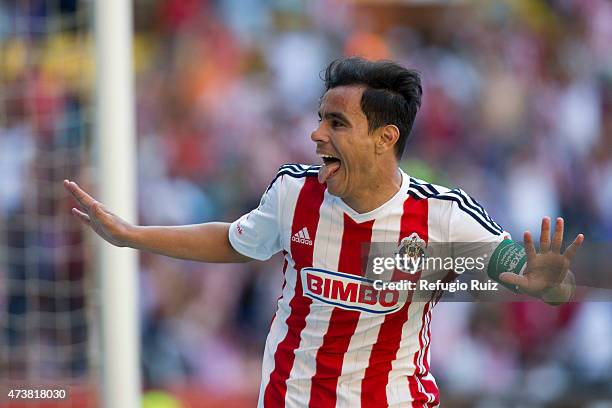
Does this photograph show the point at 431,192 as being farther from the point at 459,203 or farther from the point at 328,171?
the point at 328,171

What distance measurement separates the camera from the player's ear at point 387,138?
4.18 m

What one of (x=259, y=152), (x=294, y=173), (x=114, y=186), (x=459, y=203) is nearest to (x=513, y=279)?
(x=459, y=203)

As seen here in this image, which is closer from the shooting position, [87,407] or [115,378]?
[115,378]

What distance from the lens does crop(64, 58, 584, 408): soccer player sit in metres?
4.12

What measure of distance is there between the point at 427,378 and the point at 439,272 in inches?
16.8

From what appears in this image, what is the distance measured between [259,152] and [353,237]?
539 centimetres

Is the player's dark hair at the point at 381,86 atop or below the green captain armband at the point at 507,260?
atop

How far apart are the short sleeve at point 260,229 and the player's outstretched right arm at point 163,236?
48mm

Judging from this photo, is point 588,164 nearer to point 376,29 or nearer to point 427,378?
point 376,29

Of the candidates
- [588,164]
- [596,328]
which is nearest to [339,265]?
[596,328]

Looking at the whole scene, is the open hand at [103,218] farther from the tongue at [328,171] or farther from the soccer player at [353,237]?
the tongue at [328,171]

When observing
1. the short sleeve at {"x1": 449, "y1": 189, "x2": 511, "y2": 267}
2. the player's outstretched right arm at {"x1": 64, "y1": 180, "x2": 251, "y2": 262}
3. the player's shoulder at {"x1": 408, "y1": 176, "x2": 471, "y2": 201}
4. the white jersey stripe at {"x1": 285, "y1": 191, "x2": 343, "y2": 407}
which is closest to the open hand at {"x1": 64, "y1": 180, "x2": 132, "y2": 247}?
the player's outstretched right arm at {"x1": 64, "y1": 180, "x2": 251, "y2": 262}

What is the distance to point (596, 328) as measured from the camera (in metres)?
9.23

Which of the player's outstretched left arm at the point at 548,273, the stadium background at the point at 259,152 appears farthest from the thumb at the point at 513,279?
the stadium background at the point at 259,152
